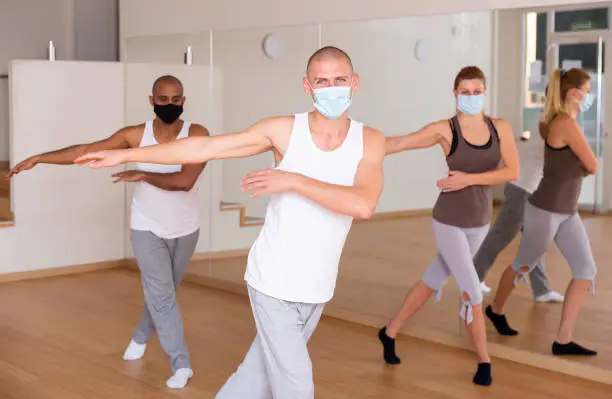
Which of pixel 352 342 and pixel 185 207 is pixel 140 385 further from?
pixel 352 342

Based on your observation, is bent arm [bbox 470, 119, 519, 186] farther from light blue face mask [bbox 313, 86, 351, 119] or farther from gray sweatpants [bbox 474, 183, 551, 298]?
light blue face mask [bbox 313, 86, 351, 119]

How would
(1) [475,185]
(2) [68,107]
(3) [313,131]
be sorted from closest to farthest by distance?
(3) [313,131], (1) [475,185], (2) [68,107]

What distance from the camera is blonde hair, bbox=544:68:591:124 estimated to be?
16.5 ft

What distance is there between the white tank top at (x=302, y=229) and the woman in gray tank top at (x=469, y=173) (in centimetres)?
167

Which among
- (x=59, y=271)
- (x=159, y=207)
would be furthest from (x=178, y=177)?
(x=59, y=271)

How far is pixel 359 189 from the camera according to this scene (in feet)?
9.71

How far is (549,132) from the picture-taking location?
16.8 feet

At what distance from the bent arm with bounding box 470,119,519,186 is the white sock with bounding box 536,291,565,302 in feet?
3.56

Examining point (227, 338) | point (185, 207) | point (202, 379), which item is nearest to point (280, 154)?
point (185, 207)

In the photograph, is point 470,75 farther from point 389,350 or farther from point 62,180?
point 62,180

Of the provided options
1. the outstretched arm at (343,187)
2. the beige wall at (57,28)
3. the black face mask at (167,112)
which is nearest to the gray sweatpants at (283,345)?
the outstretched arm at (343,187)

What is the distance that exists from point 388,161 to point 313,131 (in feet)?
10.1

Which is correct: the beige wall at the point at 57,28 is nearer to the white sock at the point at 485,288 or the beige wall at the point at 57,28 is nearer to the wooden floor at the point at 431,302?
the wooden floor at the point at 431,302

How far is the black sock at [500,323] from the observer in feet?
17.9
